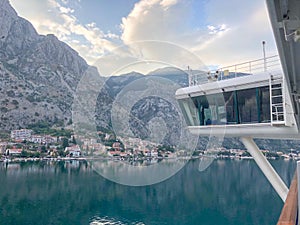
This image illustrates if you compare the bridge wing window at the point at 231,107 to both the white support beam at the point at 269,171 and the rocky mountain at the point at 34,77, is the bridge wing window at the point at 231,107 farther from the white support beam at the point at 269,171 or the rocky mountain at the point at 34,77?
the rocky mountain at the point at 34,77

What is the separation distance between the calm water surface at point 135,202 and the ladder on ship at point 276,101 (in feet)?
56.6

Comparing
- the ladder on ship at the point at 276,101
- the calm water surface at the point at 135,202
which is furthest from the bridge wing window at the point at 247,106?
the calm water surface at the point at 135,202

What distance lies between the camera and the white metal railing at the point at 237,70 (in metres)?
6.35

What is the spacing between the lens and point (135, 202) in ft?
95.6

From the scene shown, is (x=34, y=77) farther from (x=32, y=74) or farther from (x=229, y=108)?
(x=229, y=108)

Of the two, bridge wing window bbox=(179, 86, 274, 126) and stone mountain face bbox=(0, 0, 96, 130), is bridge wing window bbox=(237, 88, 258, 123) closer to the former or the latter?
bridge wing window bbox=(179, 86, 274, 126)

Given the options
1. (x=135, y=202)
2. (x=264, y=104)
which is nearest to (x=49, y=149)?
(x=135, y=202)

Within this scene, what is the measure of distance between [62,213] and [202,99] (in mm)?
21081

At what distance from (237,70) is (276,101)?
5.22ft

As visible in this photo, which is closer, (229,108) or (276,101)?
(276,101)

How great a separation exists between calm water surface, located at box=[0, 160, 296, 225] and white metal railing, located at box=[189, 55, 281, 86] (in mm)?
15980

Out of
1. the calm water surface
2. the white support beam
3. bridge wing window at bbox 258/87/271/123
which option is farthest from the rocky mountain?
bridge wing window at bbox 258/87/271/123

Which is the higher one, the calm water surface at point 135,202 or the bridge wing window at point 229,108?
the bridge wing window at point 229,108

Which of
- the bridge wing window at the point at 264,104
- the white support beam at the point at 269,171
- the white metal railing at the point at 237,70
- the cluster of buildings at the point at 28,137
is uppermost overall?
the cluster of buildings at the point at 28,137
